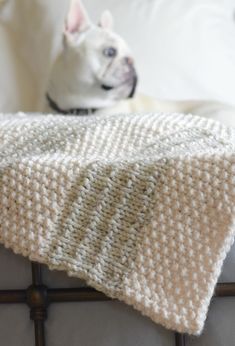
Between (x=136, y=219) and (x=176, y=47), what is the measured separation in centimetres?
103

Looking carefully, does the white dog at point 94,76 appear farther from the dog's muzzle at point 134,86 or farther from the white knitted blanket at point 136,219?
the white knitted blanket at point 136,219

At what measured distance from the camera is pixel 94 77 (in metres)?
1.50

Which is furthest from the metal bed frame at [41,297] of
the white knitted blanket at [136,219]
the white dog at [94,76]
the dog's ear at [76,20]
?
the dog's ear at [76,20]

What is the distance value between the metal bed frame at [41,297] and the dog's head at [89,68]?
30.9 inches

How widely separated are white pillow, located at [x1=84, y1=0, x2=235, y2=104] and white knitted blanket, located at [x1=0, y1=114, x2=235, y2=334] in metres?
0.85

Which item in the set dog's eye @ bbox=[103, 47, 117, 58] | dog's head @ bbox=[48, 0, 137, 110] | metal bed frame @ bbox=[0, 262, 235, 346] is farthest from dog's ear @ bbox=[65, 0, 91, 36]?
metal bed frame @ bbox=[0, 262, 235, 346]

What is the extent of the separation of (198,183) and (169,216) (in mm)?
57

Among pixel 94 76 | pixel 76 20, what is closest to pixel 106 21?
pixel 76 20

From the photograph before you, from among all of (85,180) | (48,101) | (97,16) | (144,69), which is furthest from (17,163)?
(97,16)

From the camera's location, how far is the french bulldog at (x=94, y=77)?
1.50m

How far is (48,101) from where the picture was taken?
1599 mm

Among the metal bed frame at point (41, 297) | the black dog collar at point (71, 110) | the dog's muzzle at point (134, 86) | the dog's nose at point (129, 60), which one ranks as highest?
the dog's nose at point (129, 60)

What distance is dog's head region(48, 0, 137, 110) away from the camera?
150 cm

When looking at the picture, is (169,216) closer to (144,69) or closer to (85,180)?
(85,180)
